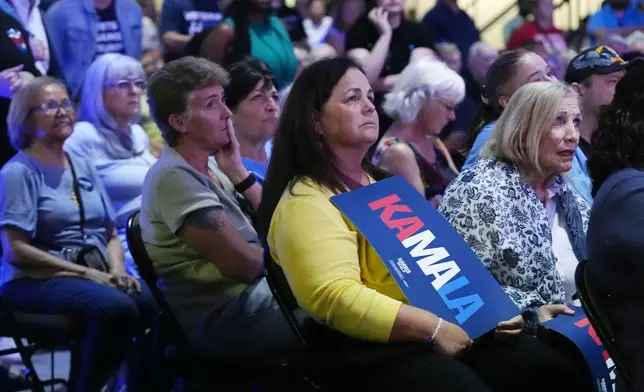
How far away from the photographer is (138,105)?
4.95m

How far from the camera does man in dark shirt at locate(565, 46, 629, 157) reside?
469 cm

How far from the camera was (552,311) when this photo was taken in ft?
10.0

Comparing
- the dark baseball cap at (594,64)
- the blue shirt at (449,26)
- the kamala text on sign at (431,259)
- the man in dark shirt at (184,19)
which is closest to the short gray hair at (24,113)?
the kamala text on sign at (431,259)

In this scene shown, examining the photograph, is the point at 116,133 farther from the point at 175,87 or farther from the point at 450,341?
the point at 450,341

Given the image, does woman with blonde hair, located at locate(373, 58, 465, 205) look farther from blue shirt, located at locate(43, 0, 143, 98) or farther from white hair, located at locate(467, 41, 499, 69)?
white hair, located at locate(467, 41, 499, 69)

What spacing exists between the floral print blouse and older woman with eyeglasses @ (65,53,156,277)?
197cm

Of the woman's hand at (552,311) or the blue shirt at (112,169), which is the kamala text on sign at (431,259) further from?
the blue shirt at (112,169)

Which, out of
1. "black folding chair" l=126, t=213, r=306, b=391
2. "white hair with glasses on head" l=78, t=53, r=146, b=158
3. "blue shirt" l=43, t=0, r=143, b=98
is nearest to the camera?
"black folding chair" l=126, t=213, r=306, b=391

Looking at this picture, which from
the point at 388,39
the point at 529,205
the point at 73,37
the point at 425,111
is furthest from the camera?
the point at 388,39

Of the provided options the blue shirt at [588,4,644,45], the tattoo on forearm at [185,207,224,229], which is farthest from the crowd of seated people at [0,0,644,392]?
the blue shirt at [588,4,644,45]

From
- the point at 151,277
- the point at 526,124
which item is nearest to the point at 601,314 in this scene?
the point at 526,124

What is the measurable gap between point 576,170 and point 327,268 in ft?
5.87

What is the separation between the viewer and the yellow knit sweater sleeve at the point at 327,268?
2592mm

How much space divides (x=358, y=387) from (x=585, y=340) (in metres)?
0.68
